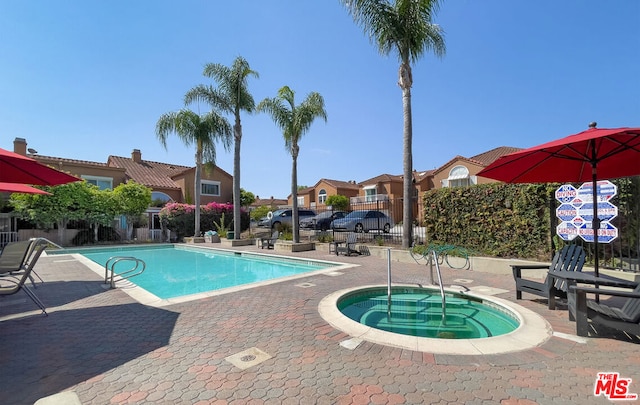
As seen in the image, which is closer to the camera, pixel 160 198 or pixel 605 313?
pixel 605 313

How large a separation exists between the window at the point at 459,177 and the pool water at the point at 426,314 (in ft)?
76.9

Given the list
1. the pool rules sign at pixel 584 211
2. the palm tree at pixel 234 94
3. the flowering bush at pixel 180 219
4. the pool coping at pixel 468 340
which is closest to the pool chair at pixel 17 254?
the pool coping at pixel 468 340

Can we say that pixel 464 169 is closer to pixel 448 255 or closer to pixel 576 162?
pixel 448 255

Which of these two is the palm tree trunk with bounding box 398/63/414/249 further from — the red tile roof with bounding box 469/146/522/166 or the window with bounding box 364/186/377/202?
the window with bounding box 364/186/377/202

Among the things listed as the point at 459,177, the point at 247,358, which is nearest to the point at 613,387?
the point at 247,358

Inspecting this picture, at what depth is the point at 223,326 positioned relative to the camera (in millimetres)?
4254

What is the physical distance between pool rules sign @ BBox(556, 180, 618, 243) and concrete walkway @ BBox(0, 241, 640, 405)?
11.1 ft

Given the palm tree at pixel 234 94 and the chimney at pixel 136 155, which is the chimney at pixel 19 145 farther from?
the palm tree at pixel 234 94

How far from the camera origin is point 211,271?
35.5 feet

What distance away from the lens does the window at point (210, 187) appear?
30.6 m

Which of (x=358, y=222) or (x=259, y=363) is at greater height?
(x=358, y=222)

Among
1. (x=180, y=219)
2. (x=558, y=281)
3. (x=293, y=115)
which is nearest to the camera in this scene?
(x=558, y=281)

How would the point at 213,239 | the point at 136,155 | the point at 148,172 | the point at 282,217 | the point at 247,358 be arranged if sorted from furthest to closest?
the point at 136,155, the point at 148,172, the point at 282,217, the point at 213,239, the point at 247,358

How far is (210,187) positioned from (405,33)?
2553 cm
